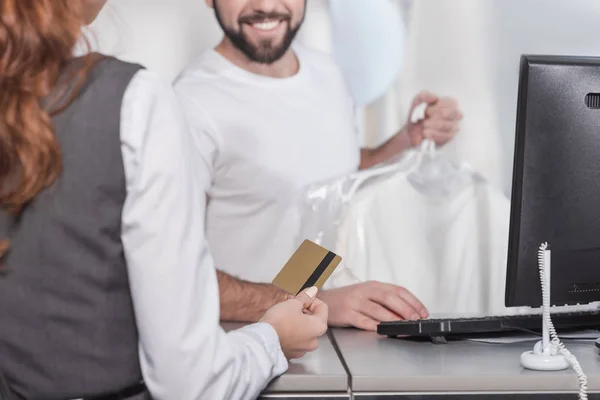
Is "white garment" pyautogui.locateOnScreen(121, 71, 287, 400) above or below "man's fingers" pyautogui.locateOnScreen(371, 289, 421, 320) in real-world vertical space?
above

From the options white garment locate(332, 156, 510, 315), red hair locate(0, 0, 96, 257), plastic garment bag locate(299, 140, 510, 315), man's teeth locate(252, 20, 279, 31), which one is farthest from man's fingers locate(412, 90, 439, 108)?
red hair locate(0, 0, 96, 257)

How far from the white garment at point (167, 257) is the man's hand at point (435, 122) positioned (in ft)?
4.97

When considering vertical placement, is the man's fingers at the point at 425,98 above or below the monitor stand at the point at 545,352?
above

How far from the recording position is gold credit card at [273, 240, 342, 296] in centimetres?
156

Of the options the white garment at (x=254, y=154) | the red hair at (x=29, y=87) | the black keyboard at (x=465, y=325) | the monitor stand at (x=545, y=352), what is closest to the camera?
the red hair at (x=29, y=87)

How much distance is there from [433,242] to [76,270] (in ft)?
5.40

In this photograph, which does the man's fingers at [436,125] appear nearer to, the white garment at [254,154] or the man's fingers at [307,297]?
the white garment at [254,154]

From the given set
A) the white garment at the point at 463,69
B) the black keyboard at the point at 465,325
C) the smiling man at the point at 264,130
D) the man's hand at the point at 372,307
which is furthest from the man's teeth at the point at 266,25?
the black keyboard at the point at 465,325

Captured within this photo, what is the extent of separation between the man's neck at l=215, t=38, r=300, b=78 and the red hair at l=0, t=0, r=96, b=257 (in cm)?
144

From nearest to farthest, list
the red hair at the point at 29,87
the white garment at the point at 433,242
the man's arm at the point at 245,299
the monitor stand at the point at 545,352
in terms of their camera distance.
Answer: the red hair at the point at 29,87 < the monitor stand at the point at 545,352 < the man's arm at the point at 245,299 < the white garment at the point at 433,242

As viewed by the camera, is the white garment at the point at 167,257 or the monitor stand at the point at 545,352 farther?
the monitor stand at the point at 545,352

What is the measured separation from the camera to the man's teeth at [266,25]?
2.58 meters

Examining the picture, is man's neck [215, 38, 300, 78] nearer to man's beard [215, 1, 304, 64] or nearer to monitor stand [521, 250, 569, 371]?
man's beard [215, 1, 304, 64]

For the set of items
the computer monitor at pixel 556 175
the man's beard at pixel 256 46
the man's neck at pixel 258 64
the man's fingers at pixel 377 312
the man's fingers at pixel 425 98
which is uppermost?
the man's beard at pixel 256 46
